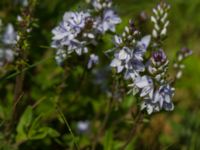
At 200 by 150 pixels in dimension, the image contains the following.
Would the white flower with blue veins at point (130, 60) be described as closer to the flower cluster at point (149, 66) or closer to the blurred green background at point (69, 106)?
the flower cluster at point (149, 66)

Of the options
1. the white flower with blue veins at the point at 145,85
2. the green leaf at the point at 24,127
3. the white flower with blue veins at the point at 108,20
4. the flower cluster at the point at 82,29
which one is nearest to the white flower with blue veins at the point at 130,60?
the white flower with blue veins at the point at 145,85

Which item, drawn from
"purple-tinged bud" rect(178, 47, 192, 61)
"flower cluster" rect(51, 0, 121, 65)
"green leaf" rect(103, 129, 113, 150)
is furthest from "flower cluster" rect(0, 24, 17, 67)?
"purple-tinged bud" rect(178, 47, 192, 61)

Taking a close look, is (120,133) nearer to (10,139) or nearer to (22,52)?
(10,139)

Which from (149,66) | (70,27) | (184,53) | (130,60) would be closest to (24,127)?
(70,27)

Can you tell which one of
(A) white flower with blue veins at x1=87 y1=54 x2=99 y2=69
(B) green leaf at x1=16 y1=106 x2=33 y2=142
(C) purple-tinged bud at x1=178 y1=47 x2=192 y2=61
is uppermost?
(A) white flower with blue veins at x1=87 y1=54 x2=99 y2=69

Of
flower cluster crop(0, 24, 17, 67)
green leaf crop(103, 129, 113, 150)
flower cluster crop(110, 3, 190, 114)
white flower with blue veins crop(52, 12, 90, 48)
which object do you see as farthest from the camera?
flower cluster crop(0, 24, 17, 67)

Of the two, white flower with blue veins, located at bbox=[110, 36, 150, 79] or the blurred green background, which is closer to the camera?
white flower with blue veins, located at bbox=[110, 36, 150, 79]

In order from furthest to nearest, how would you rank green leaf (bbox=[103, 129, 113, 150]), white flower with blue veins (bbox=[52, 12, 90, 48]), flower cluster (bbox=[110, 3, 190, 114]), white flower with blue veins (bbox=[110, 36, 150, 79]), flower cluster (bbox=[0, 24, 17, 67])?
1. flower cluster (bbox=[0, 24, 17, 67])
2. green leaf (bbox=[103, 129, 113, 150])
3. white flower with blue veins (bbox=[52, 12, 90, 48])
4. white flower with blue veins (bbox=[110, 36, 150, 79])
5. flower cluster (bbox=[110, 3, 190, 114])

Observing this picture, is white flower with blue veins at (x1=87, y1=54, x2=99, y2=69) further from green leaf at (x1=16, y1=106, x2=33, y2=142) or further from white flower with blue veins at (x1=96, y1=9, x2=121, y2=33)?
green leaf at (x1=16, y1=106, x2=33, y2=142)

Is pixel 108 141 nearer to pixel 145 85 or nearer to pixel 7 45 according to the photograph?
pixel 145 85
